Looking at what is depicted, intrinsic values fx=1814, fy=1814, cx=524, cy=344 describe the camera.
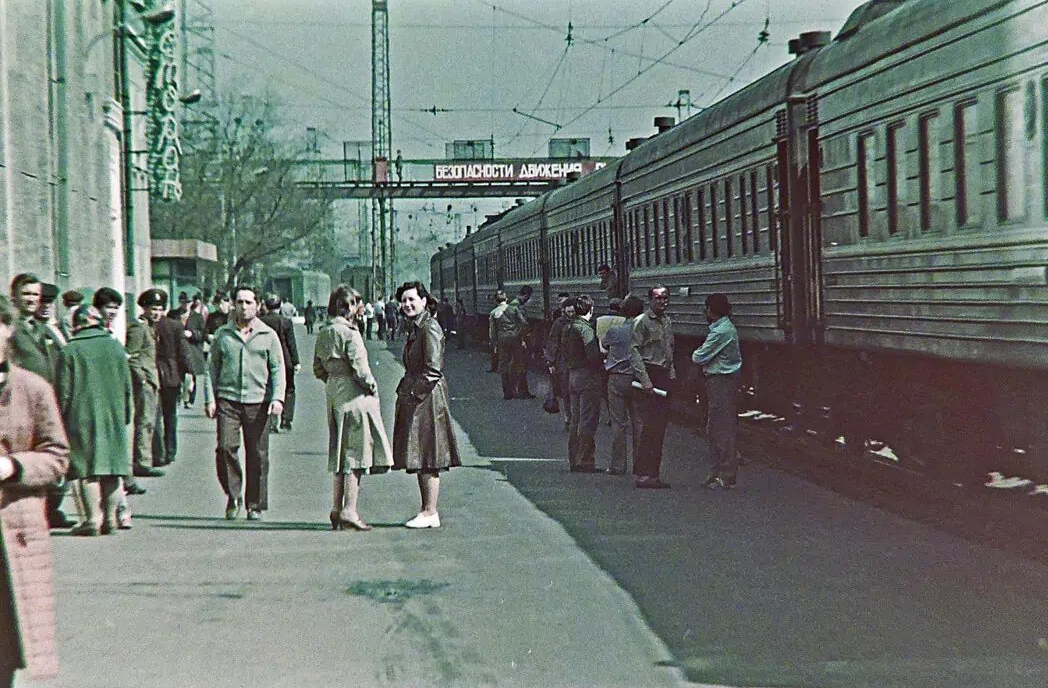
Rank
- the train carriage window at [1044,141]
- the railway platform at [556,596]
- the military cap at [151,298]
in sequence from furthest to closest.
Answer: the military cap at [151,298], the train carriage window at [1044,141], the railway platform at [556,596]

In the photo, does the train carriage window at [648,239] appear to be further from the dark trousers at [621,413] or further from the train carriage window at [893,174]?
the train carriage window at [893,174]

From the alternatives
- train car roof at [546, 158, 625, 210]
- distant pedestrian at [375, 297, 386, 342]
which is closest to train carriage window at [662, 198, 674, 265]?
train car roof at [546, 158, 625, 210]

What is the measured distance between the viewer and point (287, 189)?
6241 centimetres

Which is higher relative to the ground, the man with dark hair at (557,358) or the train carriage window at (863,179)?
the train carriage window at (863,179)

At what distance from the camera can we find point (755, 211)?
60.6ft

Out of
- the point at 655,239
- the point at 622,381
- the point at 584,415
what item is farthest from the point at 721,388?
the point at 655,239

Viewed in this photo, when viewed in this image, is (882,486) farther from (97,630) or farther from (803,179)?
(97,630)

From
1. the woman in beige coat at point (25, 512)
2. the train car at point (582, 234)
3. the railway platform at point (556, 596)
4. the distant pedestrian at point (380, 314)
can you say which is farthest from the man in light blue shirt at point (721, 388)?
the distant pedestrian at point (380, 314)

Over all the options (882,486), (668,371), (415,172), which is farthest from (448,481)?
(415,172)

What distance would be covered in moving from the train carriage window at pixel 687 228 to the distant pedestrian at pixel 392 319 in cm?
3787

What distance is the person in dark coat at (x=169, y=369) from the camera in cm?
1839

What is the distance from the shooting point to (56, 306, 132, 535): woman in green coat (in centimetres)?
1220

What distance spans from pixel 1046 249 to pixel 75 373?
6371mm

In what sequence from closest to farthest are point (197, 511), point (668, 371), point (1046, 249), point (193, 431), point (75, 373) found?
point (1046, 249) < point (75, 373) < point (197, 511) < point (668, 371) < point (193, 431)
